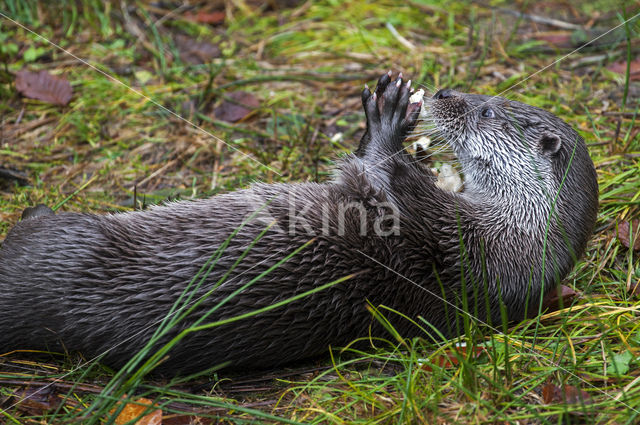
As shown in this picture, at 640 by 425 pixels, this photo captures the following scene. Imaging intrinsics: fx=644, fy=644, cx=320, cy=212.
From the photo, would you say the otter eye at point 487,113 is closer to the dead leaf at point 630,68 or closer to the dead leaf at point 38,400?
the dead leaf at point 630,68

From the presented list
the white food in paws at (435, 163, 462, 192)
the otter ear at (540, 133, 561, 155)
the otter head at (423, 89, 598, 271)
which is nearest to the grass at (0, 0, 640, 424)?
the otter head at (423, 89, 598, 271)

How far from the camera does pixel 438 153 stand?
2914mm

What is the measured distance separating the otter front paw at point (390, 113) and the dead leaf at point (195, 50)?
6.28ft

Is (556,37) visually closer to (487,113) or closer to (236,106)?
(487,113)

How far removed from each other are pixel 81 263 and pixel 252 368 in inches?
27.3

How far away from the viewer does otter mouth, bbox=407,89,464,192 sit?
293cm

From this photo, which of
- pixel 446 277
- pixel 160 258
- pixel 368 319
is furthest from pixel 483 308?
pixel 160 258

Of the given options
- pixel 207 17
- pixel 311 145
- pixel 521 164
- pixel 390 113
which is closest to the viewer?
pixel 521 164

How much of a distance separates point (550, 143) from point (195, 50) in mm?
2746

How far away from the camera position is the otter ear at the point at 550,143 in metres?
2.61

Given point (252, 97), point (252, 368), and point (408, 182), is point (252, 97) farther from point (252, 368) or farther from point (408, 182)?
point (252, 368)

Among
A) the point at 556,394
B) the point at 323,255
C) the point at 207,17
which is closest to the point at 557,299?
the point at 556,394

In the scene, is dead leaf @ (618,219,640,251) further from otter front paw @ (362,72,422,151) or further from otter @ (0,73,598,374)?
otter front paw @ (362,72,422,151)

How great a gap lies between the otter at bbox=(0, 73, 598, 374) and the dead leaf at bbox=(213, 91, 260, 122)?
49.9 inches
